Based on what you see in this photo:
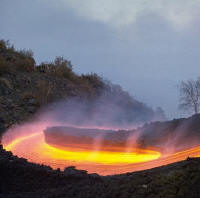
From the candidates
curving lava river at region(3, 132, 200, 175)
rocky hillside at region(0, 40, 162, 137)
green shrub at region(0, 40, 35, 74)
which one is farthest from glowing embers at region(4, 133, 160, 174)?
green shrub at region(0, 40, 35, 74)

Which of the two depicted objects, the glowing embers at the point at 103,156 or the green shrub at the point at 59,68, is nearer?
the glowing embers at the point at 103,156

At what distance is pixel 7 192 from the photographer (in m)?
4.71

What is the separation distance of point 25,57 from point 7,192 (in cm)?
1437

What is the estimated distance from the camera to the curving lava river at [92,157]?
260 inches

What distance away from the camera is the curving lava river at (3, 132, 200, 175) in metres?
6.61

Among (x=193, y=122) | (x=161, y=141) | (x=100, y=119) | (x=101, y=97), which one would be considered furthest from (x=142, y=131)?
(x=101, y=97)

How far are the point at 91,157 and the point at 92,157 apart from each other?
3 centimetres

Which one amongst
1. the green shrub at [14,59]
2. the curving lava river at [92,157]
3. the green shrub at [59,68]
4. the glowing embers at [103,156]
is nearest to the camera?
the curving lava river at [92,157]

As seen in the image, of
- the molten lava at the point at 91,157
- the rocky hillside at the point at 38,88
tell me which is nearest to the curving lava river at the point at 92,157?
the molten lava at the point at 91,157

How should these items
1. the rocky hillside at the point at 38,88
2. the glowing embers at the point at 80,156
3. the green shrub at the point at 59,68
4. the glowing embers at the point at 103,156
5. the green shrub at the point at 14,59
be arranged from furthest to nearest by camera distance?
the green shrub at the point at 59,68 < the green shrub at the point at 14,59 < the rocky hillside at the point at 38,88 < the glowing embers at the point at 103,156 < the glowing embers at the point at 80,156

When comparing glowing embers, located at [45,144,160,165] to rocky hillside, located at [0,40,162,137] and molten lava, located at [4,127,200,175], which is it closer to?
molten lava, located at [4,127,200,175]

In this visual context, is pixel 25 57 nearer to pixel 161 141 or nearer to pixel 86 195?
pixel 161 141

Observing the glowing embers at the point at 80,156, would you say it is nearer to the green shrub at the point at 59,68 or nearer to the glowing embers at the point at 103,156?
the glowing embers at the point at 103,156

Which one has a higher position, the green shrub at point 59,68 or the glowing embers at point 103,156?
the green shrub at point 59,68
